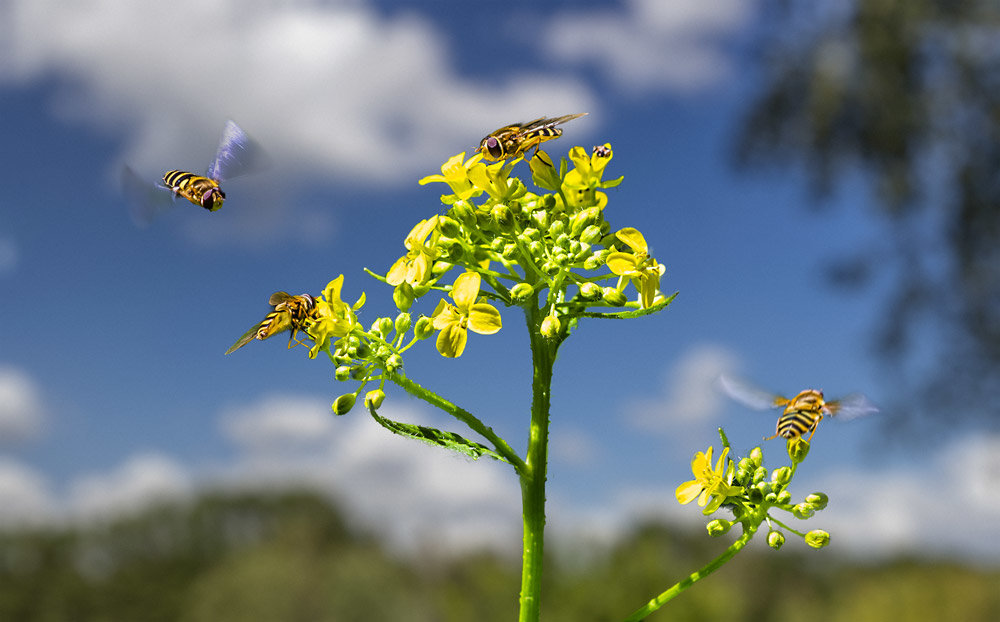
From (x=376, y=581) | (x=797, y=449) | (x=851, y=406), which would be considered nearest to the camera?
(x=797, y=449)

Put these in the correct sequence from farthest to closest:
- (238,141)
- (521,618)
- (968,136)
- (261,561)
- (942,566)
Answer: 1. (261,561)
2. (942,566)
3. (968,136)
4. (238,141)
5. (521,618)

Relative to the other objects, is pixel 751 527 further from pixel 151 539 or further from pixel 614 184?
pixel 151 539

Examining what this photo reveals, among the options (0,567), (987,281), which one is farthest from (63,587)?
(987,281)

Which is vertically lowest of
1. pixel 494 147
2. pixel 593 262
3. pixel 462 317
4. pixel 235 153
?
pixel 462 317

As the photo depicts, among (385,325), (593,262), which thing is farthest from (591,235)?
(385,325)

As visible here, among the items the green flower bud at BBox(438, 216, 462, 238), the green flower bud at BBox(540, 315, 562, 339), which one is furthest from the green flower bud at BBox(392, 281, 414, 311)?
the green flower bud at BBox(540, 315, 562, 339)

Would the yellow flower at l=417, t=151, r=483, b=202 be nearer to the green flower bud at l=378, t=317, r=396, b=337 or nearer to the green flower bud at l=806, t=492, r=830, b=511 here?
the green flower bud at l=378, t=317, r=396, b=337

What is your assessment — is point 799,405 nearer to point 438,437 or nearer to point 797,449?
point 797,449
